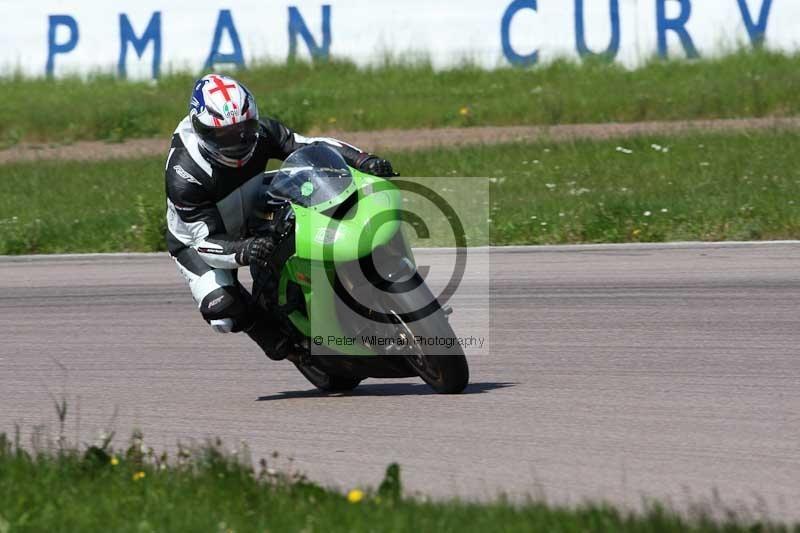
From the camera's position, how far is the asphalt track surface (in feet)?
19.5

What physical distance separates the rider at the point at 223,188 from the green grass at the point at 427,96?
11.8m

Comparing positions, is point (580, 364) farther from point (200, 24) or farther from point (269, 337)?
point (200, 24)

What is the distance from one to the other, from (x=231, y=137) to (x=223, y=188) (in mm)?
367

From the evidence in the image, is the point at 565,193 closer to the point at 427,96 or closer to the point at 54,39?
the point at 427,96

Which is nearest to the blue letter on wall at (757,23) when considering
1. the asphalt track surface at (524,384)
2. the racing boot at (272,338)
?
the asphalt track surface at (524,384)

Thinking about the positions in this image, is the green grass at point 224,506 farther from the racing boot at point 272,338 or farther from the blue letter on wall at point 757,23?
the blue letter on wall at point 757,23

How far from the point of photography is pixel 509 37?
20.3 metres

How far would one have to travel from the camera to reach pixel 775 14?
768 inches

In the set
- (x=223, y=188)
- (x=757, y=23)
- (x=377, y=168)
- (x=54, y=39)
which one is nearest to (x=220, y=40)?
(x=54, y=39)

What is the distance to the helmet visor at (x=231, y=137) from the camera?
23.9ft

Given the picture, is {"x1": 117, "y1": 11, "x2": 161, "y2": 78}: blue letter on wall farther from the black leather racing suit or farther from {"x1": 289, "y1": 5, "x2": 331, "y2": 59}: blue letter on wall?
the black leather racing suit

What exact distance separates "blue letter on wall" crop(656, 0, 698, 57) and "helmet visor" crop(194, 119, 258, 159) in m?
13.0

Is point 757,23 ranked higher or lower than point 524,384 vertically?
higher

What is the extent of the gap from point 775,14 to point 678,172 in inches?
221
